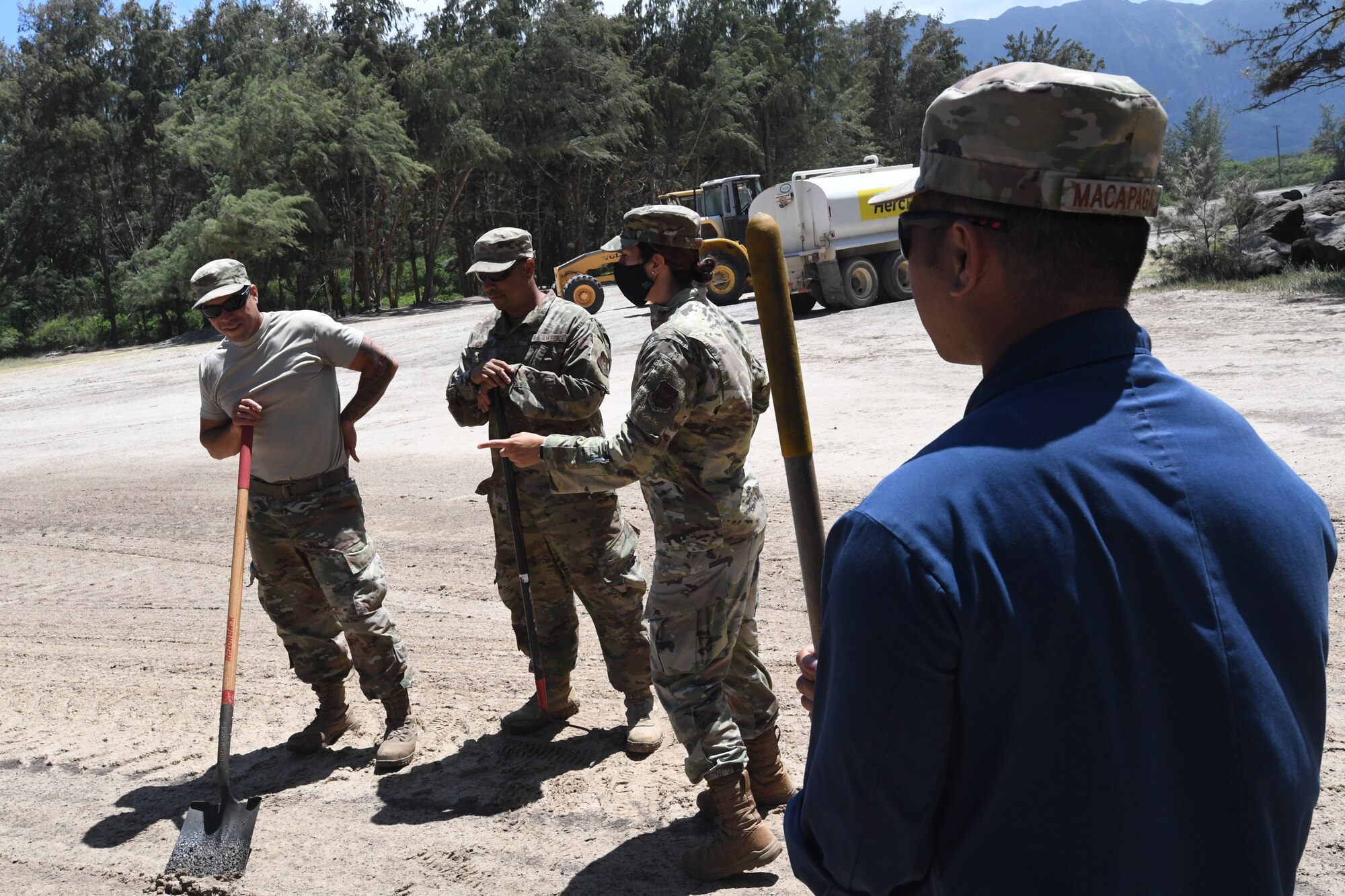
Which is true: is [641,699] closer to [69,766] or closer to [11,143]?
[69,766]

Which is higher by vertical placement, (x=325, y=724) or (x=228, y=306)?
(x=228, y=306)

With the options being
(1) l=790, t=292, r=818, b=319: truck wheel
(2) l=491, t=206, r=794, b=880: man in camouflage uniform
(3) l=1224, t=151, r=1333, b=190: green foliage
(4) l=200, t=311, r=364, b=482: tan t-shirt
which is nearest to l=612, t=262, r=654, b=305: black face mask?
(2) l=491, t=206, r=794, b=880: man in camouflage uniform

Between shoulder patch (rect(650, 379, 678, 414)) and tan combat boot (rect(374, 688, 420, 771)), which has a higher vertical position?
shoulder patch (rect(650, 379, 678, 414))

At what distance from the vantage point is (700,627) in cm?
348

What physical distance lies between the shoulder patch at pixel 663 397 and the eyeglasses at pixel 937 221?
6.55ft

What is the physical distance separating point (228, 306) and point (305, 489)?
0.82m

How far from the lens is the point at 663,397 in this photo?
3332 mm

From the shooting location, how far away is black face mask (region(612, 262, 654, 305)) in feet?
12.1

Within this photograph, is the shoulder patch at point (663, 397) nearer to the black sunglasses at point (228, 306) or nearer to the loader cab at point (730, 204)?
the black sunglasses at point (228, 306)

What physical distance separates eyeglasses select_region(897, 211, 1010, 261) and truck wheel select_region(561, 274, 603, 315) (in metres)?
22.5

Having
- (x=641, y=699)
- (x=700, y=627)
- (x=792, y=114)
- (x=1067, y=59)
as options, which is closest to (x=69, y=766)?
(x=641, y=699)

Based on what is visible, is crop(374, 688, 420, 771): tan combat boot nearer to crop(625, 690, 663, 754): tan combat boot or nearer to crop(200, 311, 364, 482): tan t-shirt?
crop(625, 690, 663, 754): tan combat boot

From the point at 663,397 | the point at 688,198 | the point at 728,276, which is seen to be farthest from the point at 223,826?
the point at 688,198

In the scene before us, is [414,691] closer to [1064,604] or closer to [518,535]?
[518,535]
